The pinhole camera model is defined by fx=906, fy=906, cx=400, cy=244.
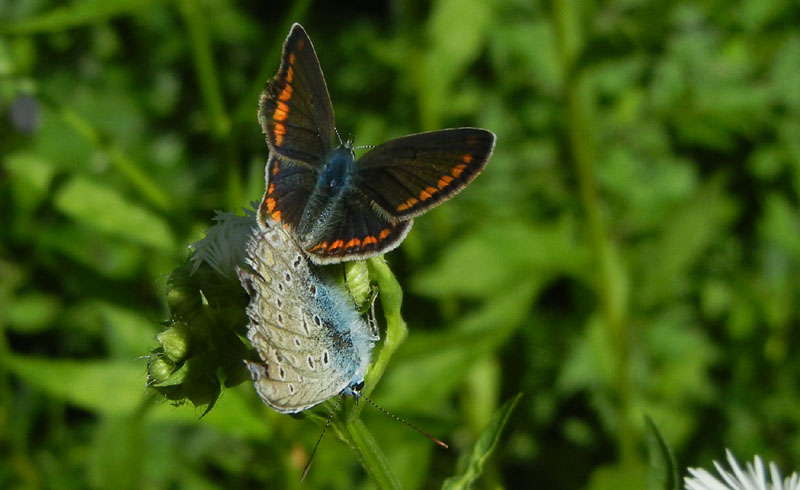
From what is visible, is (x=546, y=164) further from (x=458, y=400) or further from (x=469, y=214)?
(x=458, y=400)

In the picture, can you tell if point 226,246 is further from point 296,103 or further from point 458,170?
point 458,170

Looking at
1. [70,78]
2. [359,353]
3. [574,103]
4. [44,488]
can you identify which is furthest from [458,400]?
[70,78]

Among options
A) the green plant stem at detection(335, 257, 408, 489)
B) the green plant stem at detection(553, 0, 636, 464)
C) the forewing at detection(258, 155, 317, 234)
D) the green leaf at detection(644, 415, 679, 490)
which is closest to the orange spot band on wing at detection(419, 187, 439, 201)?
the green plant stem at detection(335, 257, 408, 489)

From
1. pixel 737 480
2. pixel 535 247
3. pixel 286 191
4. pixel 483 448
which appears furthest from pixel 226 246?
pixel 535 247

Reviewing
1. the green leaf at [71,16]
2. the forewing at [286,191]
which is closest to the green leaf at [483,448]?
the forewing at [286,191]

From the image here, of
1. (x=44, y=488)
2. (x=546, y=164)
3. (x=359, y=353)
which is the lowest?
(x=44, y=488)

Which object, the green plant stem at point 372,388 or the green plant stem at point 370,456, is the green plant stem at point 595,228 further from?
the green plant stem at point 370,456
